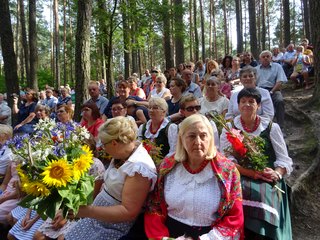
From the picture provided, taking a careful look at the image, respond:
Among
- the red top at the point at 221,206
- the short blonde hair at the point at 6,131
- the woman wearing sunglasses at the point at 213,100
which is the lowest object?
the red top at the point at 221,206

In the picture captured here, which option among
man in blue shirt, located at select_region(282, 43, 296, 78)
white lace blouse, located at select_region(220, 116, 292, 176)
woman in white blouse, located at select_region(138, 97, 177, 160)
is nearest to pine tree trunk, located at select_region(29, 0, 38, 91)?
woman in white blouse, located at select_region(138, 97, 177, 160)

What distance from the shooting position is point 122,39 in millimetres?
10070

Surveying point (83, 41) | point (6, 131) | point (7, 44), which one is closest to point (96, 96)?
point (83, 41)

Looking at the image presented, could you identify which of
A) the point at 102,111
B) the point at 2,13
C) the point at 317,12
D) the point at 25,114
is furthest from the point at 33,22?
the point at 317,12

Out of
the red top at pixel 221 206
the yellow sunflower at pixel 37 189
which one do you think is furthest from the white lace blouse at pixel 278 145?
the yellow sunflower at pixel 37 189

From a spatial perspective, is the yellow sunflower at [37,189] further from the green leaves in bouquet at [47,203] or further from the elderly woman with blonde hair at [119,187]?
the elderly woman with blonde hair at [119,187]

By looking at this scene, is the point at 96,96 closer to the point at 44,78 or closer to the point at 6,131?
the point at 6,131

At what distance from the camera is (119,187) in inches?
103

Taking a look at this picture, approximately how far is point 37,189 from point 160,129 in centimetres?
230

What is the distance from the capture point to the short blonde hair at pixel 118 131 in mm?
2574

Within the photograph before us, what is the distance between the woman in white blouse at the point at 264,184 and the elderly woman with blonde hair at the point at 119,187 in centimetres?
82

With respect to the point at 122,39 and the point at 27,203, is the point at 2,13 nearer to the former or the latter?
the point at 122,39

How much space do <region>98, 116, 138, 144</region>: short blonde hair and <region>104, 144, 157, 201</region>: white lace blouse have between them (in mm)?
150

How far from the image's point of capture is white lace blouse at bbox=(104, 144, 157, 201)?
247 centimetres
